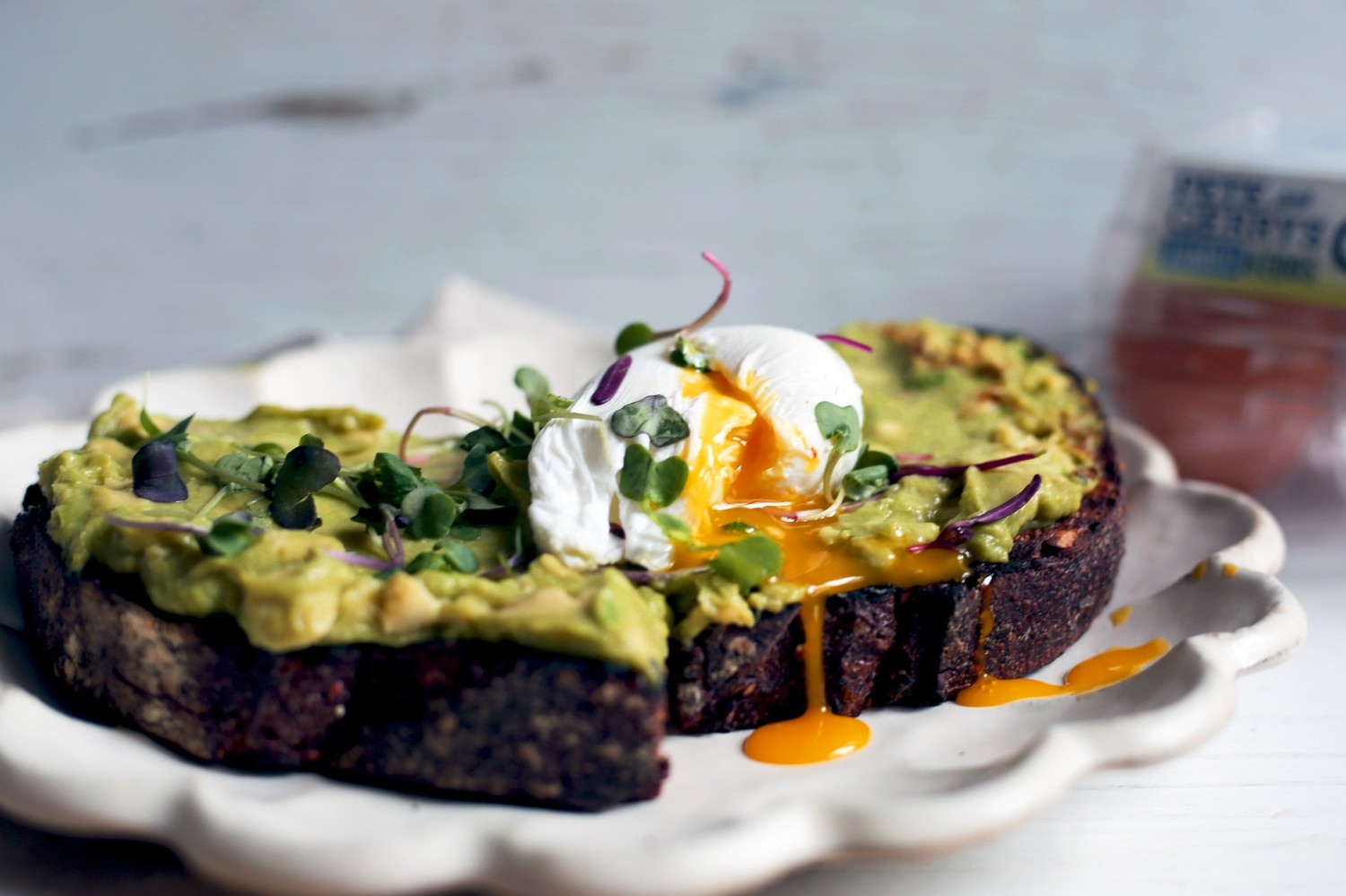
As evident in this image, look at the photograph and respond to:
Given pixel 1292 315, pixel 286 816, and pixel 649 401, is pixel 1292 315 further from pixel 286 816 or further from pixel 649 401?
pixel 286 816

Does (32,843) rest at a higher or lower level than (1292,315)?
lower

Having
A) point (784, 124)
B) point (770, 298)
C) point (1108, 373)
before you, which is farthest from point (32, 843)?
point (784, 124)

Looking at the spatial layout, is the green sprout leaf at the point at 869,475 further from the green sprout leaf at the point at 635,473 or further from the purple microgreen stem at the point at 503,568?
the purple microgreen stem at the point at 503,568

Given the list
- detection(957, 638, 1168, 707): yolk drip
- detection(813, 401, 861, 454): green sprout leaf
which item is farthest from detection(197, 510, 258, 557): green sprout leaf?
detection(957, 638, 1168, 707): yolk drip

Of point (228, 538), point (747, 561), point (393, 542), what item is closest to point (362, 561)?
point (393, 542)

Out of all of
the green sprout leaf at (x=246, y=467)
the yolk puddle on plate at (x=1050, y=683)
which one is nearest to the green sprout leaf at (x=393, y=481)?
the green sprout leaf at (x=246, y=467)

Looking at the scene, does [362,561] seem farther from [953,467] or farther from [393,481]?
[953,467]
